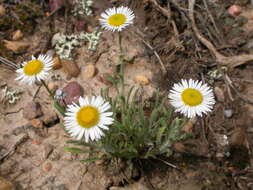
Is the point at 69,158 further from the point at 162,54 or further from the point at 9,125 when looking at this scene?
the point at 162,54

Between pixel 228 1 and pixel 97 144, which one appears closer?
pixel 97 144

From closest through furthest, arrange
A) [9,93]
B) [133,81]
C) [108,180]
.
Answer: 1. [108,180]
2. [9,93]
3. [133,81]

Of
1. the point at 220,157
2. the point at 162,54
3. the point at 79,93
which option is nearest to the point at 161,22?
the point at 162,54

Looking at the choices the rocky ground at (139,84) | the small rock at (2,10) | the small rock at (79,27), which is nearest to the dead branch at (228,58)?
the rocky ground at (139,84)

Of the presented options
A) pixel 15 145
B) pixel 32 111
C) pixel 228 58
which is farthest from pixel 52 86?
pixel 228 58

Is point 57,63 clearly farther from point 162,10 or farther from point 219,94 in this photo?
point 219,94

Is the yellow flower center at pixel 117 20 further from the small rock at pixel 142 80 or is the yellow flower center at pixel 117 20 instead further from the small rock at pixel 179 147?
the small rock at pixel 179 147
